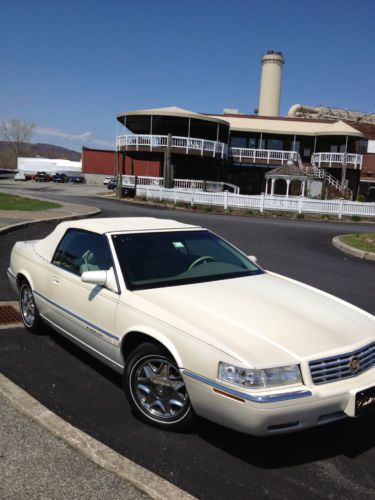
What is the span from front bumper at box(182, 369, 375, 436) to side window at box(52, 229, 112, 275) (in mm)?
1705

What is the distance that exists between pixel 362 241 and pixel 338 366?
11776 mm

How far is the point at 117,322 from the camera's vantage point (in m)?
4.00

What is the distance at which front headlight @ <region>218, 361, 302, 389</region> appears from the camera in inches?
123

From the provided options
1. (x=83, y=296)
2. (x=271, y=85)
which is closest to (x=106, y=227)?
(x=83, y=296)

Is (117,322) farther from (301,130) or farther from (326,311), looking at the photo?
(301,130)

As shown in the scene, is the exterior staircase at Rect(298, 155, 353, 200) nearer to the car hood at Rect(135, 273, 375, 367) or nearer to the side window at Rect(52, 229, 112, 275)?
the side window at Rect(52, 229, 112, 275)

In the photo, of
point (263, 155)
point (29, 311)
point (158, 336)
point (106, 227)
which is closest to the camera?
point (158, 336)

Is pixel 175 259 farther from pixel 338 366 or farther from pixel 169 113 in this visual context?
pixel 169 113

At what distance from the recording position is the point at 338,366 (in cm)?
335

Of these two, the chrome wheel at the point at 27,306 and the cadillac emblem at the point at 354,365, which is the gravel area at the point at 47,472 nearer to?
the cadillac emblem at the point at 354,365

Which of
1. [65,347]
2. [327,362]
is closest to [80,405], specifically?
[65,347]

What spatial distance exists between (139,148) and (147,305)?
109 feet

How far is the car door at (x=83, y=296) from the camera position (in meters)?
4.18

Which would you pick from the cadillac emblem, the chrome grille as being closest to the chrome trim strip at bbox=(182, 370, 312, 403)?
the chrome grille
